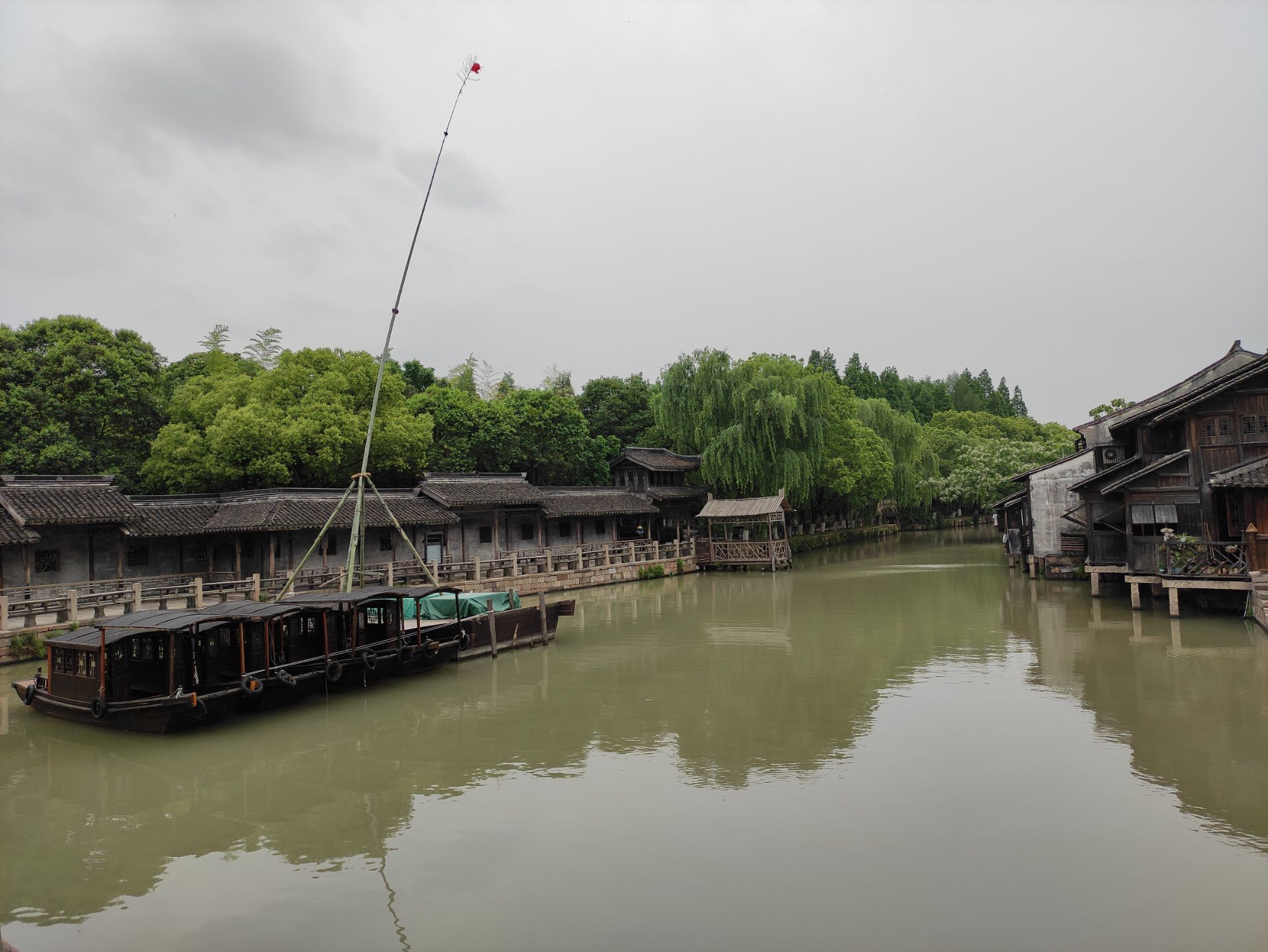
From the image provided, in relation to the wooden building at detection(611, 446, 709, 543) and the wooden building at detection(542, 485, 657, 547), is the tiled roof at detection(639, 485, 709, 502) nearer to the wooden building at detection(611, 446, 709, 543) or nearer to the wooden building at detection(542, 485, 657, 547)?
the wooden building at detection(611, 446, 709, 543)

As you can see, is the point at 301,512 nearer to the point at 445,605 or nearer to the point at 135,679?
the point at 445,605

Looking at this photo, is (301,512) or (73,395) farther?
(73,395)

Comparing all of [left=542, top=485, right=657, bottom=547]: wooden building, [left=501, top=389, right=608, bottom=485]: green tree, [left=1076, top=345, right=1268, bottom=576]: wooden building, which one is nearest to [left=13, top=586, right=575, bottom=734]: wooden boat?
[left=542, top=485, right=657, bottom=547]: wooden building

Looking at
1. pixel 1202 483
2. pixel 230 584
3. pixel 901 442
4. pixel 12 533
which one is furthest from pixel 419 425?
pixel 901 442

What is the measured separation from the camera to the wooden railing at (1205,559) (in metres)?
17.9

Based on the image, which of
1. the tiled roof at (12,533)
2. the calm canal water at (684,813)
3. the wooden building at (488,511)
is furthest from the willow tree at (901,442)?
the tiled roof at (12,533)

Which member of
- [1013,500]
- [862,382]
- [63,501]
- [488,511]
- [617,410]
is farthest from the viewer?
[862,382]

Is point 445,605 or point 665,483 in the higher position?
point 665,483

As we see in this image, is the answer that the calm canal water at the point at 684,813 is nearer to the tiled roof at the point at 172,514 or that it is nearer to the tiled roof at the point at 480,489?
the tiled roof at the point at 172,514

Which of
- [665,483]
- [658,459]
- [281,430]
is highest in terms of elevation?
[281,430]

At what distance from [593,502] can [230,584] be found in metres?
16.9

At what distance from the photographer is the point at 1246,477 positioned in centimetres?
1758

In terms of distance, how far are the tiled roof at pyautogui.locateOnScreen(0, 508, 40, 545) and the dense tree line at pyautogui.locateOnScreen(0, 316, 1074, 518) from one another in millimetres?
7857

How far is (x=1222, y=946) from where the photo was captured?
5.75 meters
